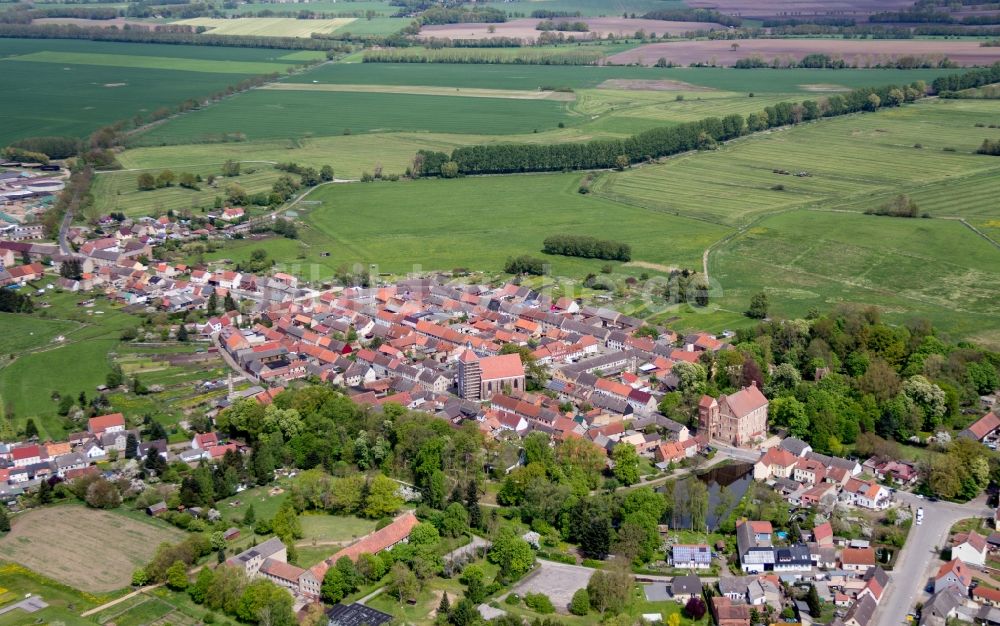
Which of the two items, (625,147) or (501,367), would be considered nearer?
(501,367)

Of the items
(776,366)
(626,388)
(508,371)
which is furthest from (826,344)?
(508,371)

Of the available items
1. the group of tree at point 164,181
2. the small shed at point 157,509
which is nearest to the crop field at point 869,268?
the small shed at point 157,509

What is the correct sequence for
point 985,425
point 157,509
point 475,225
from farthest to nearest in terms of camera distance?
1. point 475,225
2. point 985,425
3. point 157,509

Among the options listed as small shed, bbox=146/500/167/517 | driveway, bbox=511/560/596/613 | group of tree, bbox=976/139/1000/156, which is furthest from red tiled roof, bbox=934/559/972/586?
group of tree, bbox=976/139/1000/156

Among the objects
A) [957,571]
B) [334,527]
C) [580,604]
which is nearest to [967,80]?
[957,571]

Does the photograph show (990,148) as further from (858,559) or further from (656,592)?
(656,592)
